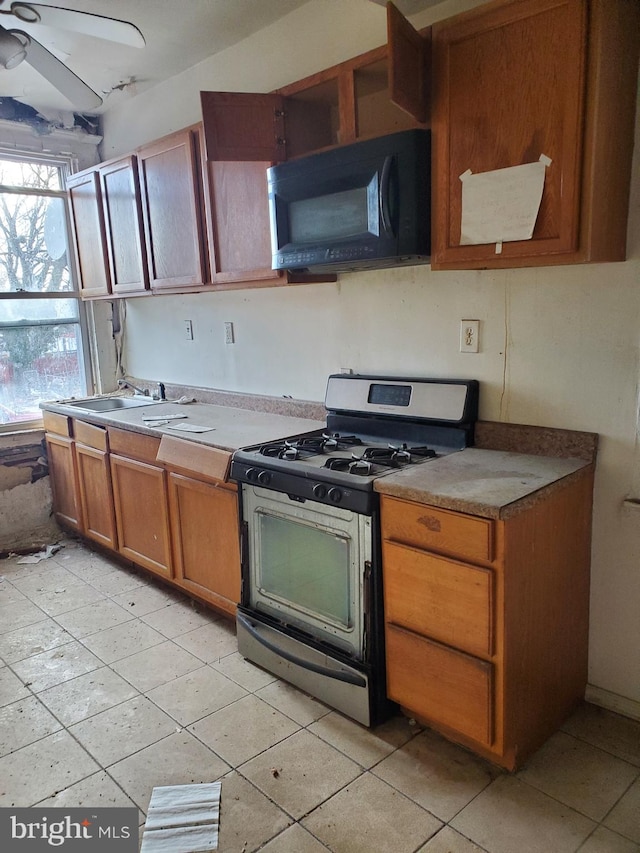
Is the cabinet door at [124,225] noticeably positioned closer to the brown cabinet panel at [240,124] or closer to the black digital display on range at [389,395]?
the brown cabinet panel at [240,124]

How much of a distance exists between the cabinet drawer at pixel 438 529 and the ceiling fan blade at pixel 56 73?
6.73 ft

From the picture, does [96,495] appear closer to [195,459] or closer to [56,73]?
[195,459]

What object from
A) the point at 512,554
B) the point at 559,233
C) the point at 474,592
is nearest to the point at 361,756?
the point at 474,592

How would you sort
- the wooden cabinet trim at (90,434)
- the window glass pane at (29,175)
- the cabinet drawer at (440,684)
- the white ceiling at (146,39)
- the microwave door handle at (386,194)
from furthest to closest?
the window glass pane at (29,175)
the wooden cabinet trim at (90,434)
the white ceiling at (146,39)
the microwave door handle at (386,194)
the cabinet drawer at (440,684)

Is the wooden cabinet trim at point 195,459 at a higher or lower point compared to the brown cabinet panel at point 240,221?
lower

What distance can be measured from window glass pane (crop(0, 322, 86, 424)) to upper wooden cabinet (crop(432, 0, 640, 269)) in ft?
9.78

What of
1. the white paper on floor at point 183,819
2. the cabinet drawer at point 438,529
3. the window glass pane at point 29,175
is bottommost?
the white paper on floor at point 183,819

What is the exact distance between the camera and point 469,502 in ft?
5.38

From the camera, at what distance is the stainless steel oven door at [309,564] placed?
1.96 m

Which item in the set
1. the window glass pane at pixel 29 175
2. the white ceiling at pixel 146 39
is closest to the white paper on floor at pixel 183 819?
the white ceiling at pixel 146 39

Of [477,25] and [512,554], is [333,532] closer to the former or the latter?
[512,554]

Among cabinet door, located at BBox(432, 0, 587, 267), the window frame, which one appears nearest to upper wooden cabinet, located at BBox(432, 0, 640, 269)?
cabinet door, located at BBox(432, 0, 587, 267)

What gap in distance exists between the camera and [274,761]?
73.7 inches

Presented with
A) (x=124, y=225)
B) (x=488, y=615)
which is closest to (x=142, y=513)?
(x=124, y=225)
